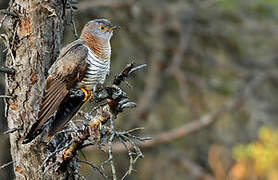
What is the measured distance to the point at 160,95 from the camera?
8.39 m

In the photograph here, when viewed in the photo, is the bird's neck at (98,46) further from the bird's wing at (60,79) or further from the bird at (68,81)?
the bird's wing at (60,79)

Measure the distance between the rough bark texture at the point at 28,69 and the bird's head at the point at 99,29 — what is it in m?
0.55

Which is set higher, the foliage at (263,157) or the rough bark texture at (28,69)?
the rough bark texture at (28,69)

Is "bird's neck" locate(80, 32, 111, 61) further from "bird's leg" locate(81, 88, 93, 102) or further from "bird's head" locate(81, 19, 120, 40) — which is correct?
"bird's leg" locate(81, 88, 93, 102)

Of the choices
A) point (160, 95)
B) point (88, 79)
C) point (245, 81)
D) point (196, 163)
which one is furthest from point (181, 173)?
point (88, 79)

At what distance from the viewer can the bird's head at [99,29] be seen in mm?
3993

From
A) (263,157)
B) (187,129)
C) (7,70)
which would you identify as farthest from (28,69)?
(187,129)

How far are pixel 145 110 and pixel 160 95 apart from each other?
650mm

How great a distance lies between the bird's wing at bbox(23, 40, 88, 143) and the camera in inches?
125

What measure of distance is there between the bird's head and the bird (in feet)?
0.51

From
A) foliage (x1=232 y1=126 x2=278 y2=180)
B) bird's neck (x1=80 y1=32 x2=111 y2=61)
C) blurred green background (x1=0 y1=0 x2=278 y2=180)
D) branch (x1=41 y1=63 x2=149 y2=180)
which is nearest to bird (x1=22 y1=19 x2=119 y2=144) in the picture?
bird's neck (x1=80 y1=32 x2=111 y2=61)

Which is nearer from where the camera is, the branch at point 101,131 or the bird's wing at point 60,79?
the branch at point 101,131

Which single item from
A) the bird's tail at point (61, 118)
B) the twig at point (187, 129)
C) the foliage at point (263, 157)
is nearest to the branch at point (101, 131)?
Answer: the bird's tail at point (61, 118)

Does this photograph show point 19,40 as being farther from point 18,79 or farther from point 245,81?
point 245,81
